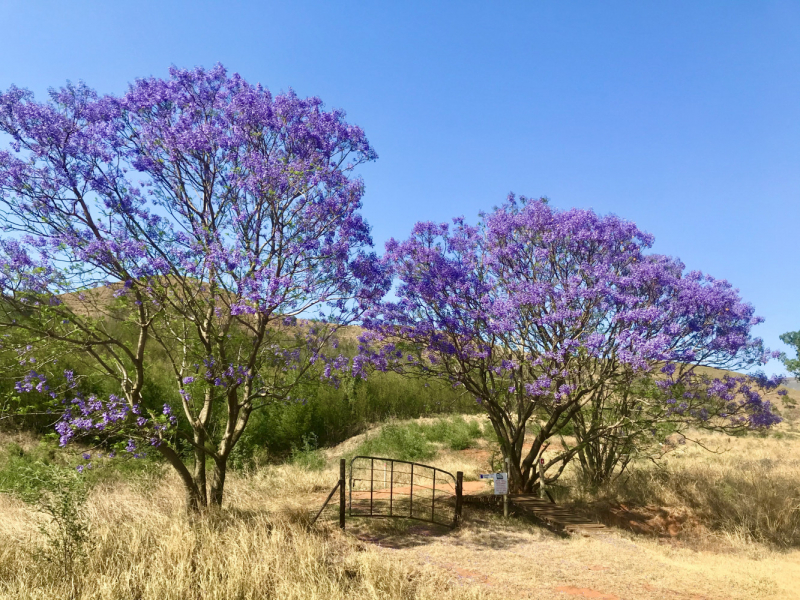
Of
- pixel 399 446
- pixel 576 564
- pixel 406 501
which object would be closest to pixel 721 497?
pixel 576 564

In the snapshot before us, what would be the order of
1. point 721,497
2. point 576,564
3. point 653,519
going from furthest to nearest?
point 721,497 < point 653,519 < point 576,564

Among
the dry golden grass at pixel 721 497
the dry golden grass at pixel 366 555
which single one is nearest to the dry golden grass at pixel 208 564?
the dry golden grass at pixel 366 555

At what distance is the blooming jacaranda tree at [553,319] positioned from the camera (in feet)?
36.2

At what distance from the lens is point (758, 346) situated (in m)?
Result: 12.2

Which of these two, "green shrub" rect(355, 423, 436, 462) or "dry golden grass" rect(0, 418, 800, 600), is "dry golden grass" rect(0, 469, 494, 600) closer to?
"dry golden grass" rect(0, 418, 800, 600)

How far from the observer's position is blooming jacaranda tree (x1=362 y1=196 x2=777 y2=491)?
36.2 ft

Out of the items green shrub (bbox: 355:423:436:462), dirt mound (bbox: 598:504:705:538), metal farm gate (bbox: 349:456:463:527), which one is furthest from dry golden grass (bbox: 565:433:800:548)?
green shrub (bbox: 355:423:436:462)

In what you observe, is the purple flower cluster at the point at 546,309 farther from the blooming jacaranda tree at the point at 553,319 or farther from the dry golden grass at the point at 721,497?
the dry golden grass at the point at 721,497

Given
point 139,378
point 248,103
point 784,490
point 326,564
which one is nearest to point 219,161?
point 248,103

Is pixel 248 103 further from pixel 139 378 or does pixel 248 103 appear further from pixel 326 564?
pixel 326 564

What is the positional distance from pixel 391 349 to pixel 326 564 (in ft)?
15.5

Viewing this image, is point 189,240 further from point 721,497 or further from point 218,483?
point 721,497

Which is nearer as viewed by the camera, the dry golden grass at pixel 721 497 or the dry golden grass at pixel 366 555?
the dry golden grass at pixel 366 555

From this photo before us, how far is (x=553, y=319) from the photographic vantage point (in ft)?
34.7
